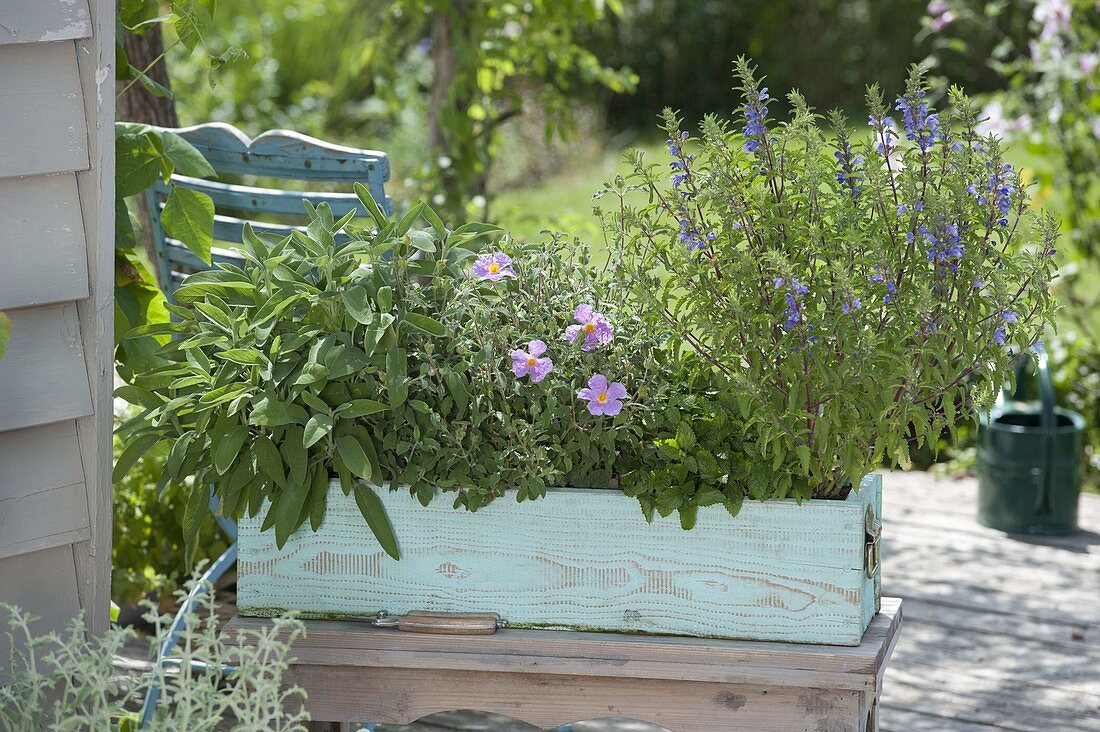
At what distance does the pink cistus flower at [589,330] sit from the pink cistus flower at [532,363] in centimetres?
4

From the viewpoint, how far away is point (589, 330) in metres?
1.49

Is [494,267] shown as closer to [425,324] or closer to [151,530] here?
[425,324]

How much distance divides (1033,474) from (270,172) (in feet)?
7.29

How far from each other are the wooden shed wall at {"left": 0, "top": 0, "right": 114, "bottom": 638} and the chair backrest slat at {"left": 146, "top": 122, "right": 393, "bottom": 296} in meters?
0.48

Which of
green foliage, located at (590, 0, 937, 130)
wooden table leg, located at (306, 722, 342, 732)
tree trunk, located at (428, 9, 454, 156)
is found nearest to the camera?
wooden table leg, located at (306, 722, 342, 732)

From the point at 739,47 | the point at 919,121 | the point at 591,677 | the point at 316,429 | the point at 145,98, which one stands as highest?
the point at 739,47

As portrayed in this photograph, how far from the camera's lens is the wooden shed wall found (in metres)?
1.45

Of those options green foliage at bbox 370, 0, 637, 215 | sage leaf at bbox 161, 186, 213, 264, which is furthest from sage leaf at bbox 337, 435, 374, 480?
green foliage at bbox 370, 0, 637, 215

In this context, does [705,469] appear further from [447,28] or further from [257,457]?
[447,28]

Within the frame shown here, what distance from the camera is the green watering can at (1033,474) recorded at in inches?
129

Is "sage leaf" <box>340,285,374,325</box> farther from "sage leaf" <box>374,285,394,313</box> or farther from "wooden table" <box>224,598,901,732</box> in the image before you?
"wooden table" <box>224,598,901,732</box>

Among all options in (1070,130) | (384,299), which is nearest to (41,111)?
(384,299)

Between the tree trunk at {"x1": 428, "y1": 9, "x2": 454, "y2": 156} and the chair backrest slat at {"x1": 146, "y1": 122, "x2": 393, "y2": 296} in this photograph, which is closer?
the chair backrest slat at {"x1": 146, "y1": 122, "x2": 393, "y2": 296}

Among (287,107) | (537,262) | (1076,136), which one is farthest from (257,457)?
(287,107)
